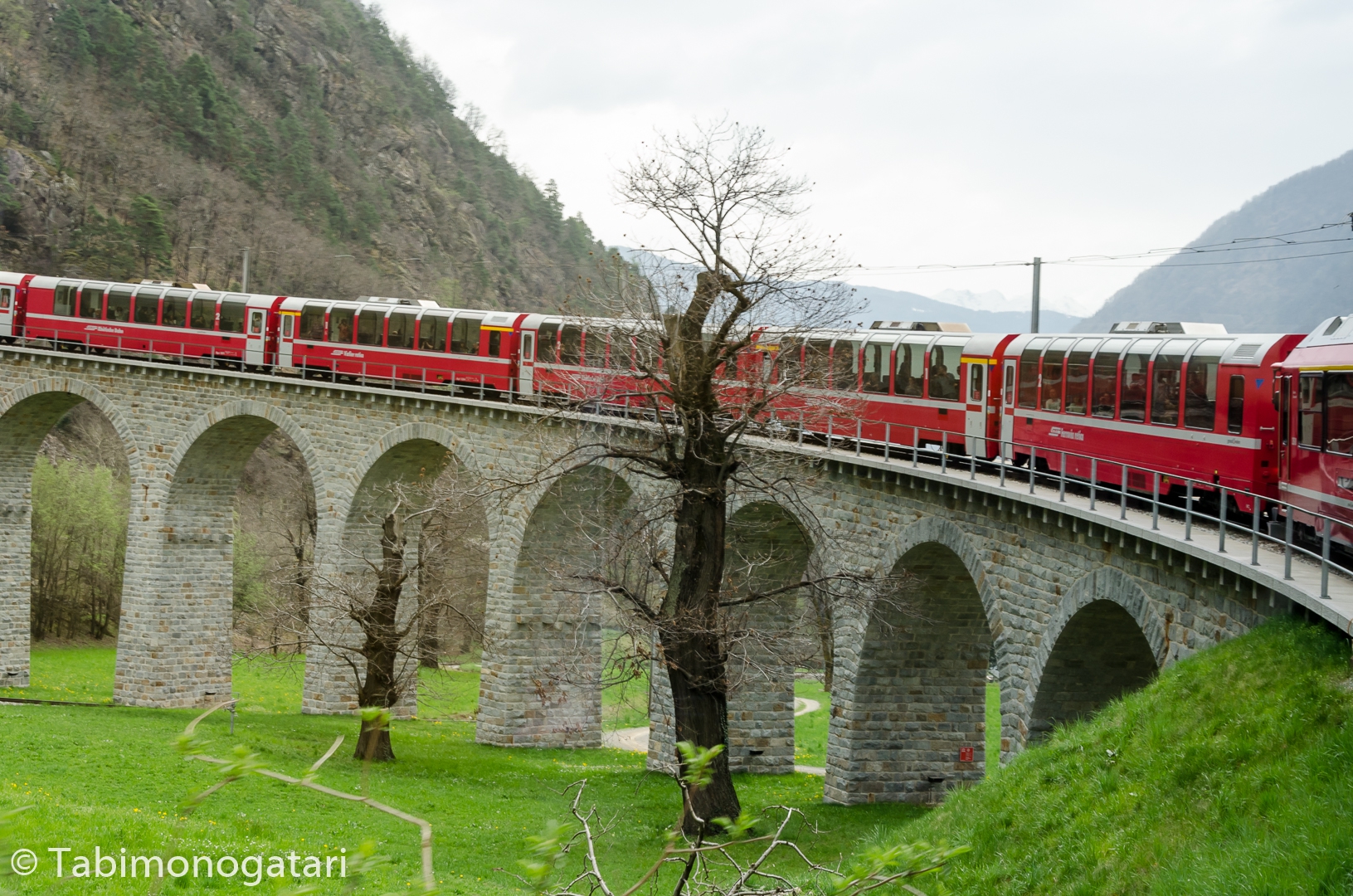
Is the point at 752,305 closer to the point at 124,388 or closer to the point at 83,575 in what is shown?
the point at 124,388

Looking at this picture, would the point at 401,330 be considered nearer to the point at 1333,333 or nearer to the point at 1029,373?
the point at 1029,373

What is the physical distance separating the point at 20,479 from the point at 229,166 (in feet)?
152

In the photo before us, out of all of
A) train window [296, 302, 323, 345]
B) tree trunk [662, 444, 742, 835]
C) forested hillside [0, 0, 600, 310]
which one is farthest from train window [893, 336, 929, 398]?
forested hillside [0, 0, 600, 310]

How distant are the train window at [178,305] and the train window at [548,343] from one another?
12.9 meters

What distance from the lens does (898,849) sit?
409cm

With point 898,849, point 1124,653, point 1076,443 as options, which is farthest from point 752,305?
point 898,849

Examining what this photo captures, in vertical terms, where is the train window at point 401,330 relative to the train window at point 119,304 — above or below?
below

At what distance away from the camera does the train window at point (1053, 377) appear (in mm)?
20453

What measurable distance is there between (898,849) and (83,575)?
49.6 m

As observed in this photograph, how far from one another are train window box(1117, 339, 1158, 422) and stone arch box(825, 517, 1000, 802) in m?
4.16

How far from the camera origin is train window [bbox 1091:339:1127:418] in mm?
19141

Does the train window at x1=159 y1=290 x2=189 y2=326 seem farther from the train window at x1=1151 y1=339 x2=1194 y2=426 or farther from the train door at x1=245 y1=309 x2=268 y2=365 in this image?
the train window at x1=1151 y1=339 x2=1194 y2=426

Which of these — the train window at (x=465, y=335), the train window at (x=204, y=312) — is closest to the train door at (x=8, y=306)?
the train window at (x=204, y=312)

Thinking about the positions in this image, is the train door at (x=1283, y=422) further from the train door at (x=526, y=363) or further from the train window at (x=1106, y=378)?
the train door at (x=526, y=363)
